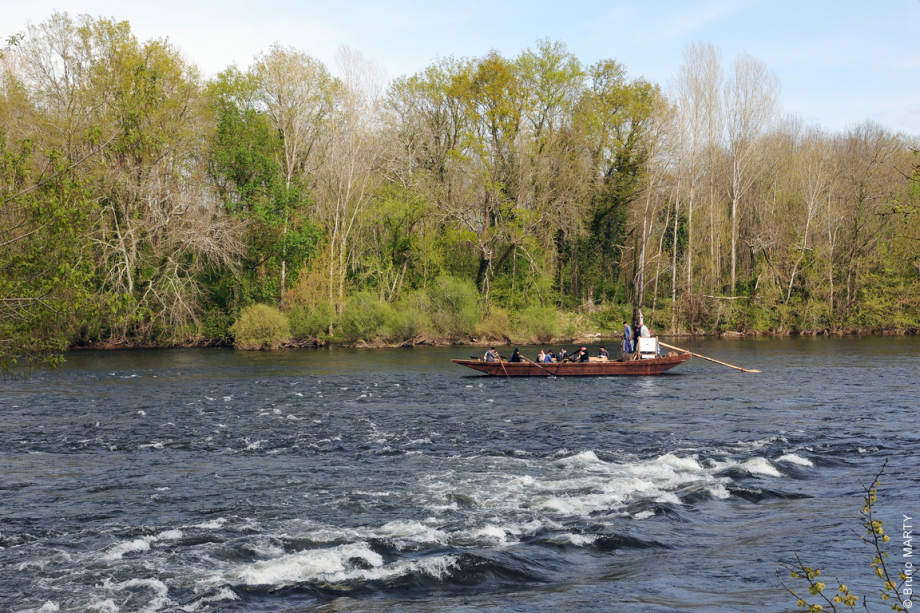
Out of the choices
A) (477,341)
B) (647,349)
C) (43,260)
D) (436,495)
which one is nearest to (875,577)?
(436,495)

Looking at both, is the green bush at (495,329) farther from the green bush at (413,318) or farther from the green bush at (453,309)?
the green bush at (413,318)

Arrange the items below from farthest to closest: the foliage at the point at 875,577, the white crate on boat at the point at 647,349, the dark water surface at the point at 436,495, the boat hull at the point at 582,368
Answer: the white crate on boat at the point at 647,349, the boat hull at the point at 582,368, the dark water surface at the point at 436,495, the foliage at the point at 875,577

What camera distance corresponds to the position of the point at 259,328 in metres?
43.9

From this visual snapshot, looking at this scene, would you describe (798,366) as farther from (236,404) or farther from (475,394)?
(236,404)

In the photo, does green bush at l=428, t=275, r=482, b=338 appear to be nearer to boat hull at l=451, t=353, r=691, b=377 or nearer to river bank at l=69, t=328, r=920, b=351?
river bank at l=69, t=328, r=920, b=351

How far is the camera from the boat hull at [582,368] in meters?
31.6

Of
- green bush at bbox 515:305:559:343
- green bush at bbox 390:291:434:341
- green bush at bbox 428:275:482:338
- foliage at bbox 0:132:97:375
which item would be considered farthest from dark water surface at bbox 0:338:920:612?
green bush at bbox 515:305:559:343

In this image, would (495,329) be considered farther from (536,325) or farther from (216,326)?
(216,326)

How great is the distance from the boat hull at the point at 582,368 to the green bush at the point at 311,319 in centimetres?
1641

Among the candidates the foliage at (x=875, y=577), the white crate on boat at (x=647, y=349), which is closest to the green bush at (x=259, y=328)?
the white crate on boat at (x=647, y=349)

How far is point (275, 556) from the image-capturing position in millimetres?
10094

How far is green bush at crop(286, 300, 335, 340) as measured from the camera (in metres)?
45.6

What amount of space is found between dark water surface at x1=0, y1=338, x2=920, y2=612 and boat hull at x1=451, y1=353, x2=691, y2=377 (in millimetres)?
5522

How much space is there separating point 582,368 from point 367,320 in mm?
17818
